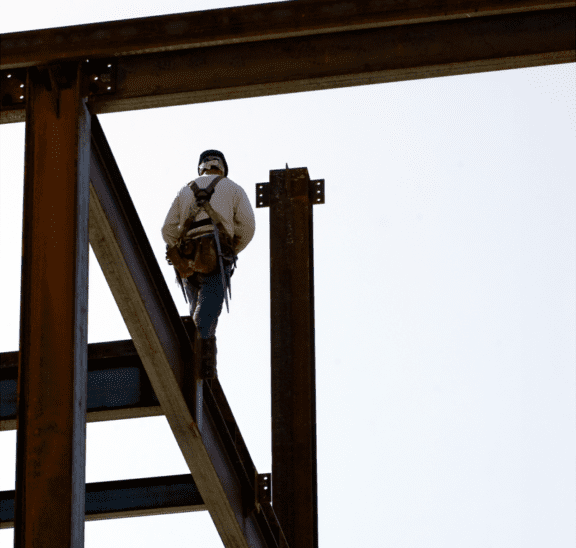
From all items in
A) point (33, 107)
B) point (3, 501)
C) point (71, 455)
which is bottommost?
point (71, 455)

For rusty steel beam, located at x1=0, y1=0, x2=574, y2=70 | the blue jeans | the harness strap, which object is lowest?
the blue jeans

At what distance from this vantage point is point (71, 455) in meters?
6.56

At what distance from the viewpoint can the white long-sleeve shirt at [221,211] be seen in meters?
9.96

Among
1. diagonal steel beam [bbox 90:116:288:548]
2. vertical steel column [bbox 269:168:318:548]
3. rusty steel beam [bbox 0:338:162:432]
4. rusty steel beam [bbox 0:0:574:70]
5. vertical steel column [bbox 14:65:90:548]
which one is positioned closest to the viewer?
vertical steel column [bbox 14:65:90:548]

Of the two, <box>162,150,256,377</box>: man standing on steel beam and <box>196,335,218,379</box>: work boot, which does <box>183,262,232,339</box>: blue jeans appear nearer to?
<box>162,150,256,377</box>: man standing on steel beam

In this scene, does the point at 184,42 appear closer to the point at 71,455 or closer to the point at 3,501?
the point at 71,455

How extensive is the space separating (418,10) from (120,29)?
177cm

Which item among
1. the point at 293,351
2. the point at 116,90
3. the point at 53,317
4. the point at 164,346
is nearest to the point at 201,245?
the point at 164,346

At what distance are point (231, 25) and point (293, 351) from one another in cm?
616

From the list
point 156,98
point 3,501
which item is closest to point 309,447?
point 3,501

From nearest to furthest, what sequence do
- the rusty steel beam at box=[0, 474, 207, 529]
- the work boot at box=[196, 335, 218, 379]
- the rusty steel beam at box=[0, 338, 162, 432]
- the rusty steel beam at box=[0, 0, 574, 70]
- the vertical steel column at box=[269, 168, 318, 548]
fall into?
the rusty steel beam at box=[0, 0, 574, 70], the work boot at box=[196, 335, 218, 379], the rusty steel beam at box=[0, 338, 162, 432], the rusty steel beam at box=[0, 474, 207, 529], the vertical steel column at box=[269, 168, 318, 548]

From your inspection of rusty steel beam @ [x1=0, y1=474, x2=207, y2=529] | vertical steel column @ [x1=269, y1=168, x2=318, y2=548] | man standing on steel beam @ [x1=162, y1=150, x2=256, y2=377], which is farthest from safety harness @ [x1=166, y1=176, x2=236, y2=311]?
vertical steel column @ [x1=269, y1=168, x2=318, y2=548]

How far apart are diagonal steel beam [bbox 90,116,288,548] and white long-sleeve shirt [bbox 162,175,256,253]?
1.08m

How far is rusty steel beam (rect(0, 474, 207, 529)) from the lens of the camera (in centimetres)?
1141
